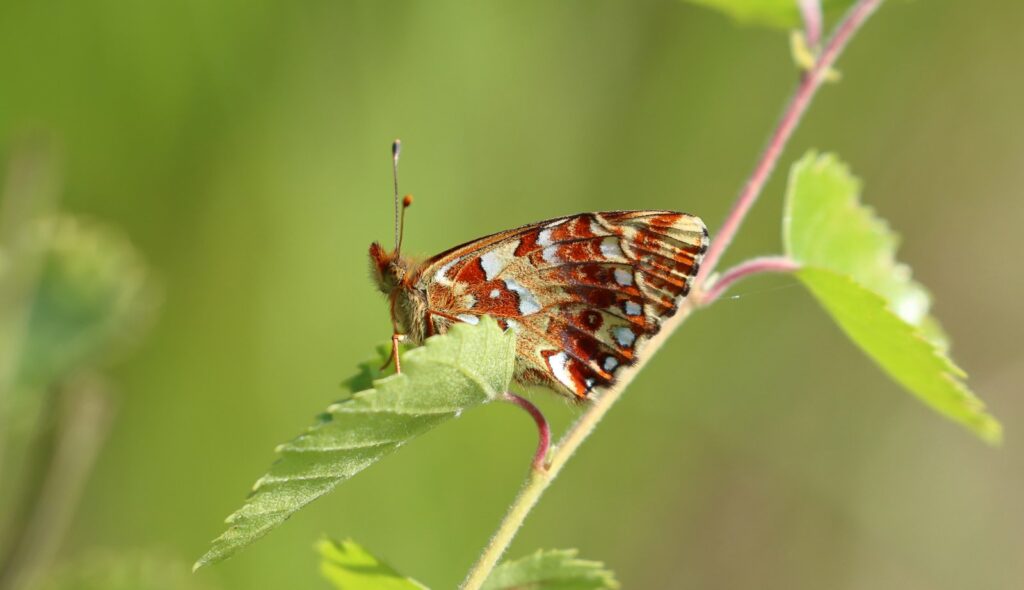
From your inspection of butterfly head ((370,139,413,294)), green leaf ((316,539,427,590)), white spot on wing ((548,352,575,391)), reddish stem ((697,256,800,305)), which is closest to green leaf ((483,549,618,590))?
green leaf ((316,539,427,590))

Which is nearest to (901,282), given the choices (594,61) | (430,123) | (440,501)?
(440,501)

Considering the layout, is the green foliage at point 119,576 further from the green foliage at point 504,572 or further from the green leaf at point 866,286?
the green leaf at point 866,286

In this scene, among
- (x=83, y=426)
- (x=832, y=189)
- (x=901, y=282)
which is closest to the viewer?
(x=83, y=426)

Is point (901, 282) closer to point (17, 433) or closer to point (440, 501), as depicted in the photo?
point (17, 433)

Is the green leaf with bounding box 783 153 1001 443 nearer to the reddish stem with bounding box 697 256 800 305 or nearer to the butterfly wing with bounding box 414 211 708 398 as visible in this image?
the reddish stem with bounding box 697 256 800 305

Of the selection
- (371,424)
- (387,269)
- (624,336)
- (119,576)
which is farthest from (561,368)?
(119,576)

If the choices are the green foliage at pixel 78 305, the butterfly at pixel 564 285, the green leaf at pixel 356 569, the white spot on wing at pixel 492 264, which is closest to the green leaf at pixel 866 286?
the butterfly at pixel 564 285

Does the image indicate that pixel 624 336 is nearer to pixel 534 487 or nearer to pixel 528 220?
pixel 534 487
